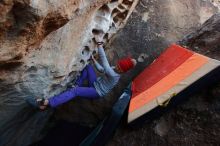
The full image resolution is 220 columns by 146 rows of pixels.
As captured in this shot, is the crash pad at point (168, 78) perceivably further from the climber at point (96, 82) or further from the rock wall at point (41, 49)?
the rock wall at point (41, 49)

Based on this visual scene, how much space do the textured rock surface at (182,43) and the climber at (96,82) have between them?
0.32 meters

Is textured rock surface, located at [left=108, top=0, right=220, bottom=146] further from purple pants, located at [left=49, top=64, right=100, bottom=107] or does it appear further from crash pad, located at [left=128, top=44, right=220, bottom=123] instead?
purple pants, located at [left=49, top=64, right=100, bottom=107]

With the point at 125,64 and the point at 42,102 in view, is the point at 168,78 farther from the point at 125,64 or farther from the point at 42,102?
the point at 42,102

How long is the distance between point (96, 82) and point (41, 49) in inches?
30.0

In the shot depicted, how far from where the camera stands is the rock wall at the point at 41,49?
1.93 meters

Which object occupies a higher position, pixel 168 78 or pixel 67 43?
pixel 67 43

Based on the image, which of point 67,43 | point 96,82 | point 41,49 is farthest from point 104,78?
point 41,49

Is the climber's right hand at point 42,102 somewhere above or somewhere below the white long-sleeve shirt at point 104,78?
above

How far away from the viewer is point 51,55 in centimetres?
266

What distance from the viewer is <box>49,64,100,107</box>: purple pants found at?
3.01 m

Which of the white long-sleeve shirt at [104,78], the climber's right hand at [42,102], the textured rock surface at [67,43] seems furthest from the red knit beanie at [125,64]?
the climber's right hand at [42,102]

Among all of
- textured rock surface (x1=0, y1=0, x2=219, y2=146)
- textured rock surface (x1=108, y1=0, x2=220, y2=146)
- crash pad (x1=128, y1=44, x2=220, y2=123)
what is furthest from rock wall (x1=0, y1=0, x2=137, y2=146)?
crash pad (x1=128, y1=44, x2=220, y2=123)

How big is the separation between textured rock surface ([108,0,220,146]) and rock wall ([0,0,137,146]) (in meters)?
0.25

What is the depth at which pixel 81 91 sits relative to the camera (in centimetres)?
306
